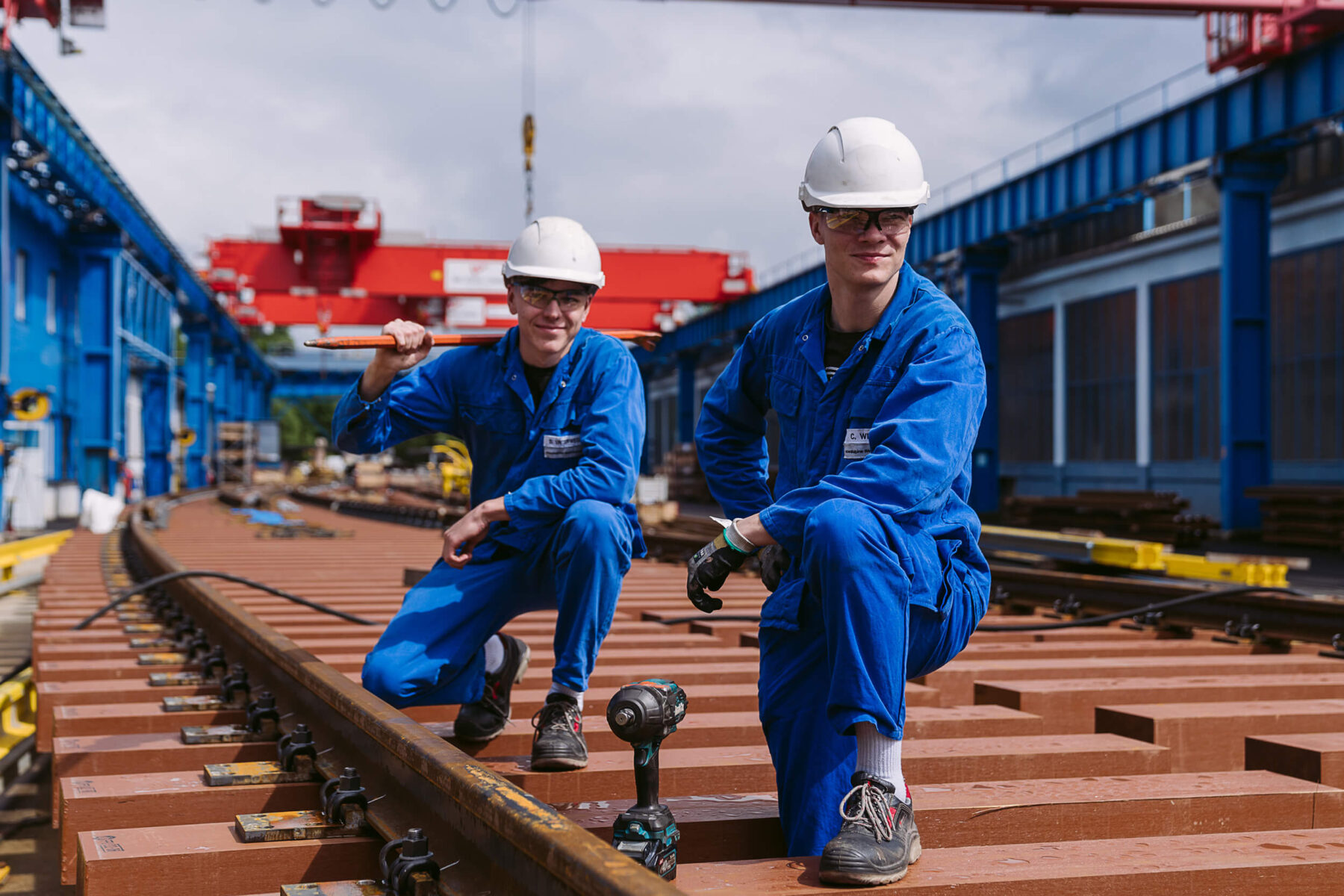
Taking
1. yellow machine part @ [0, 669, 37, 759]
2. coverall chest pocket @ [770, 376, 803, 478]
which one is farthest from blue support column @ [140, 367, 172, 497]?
coverall chest pocket @ [770, 376, 803, 478]

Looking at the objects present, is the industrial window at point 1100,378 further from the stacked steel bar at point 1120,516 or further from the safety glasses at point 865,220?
the safety glasses at point 865,220

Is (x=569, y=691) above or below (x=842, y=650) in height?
below

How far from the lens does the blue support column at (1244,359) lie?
16.9m

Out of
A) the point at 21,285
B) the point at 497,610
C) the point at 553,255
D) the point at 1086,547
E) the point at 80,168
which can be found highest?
the point at 80,168

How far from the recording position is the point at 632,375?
329 centimetres

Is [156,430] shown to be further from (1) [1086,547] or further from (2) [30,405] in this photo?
(1) [1086,547]

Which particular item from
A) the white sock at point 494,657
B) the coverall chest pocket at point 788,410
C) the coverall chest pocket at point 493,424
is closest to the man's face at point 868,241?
the coverall chest pocket at point 788,410

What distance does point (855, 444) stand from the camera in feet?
7.44

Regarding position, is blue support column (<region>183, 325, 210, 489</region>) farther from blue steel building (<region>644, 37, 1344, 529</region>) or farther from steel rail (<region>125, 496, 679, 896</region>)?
steel rail (<region>125, 496, 679, 896</region>)

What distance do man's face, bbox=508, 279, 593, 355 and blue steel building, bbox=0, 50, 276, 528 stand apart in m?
17.0

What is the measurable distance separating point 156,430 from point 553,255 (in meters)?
35.3

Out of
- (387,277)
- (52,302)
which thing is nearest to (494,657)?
(387,277)

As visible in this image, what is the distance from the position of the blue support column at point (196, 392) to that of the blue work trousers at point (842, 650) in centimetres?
3984

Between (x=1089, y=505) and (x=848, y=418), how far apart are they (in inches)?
693
